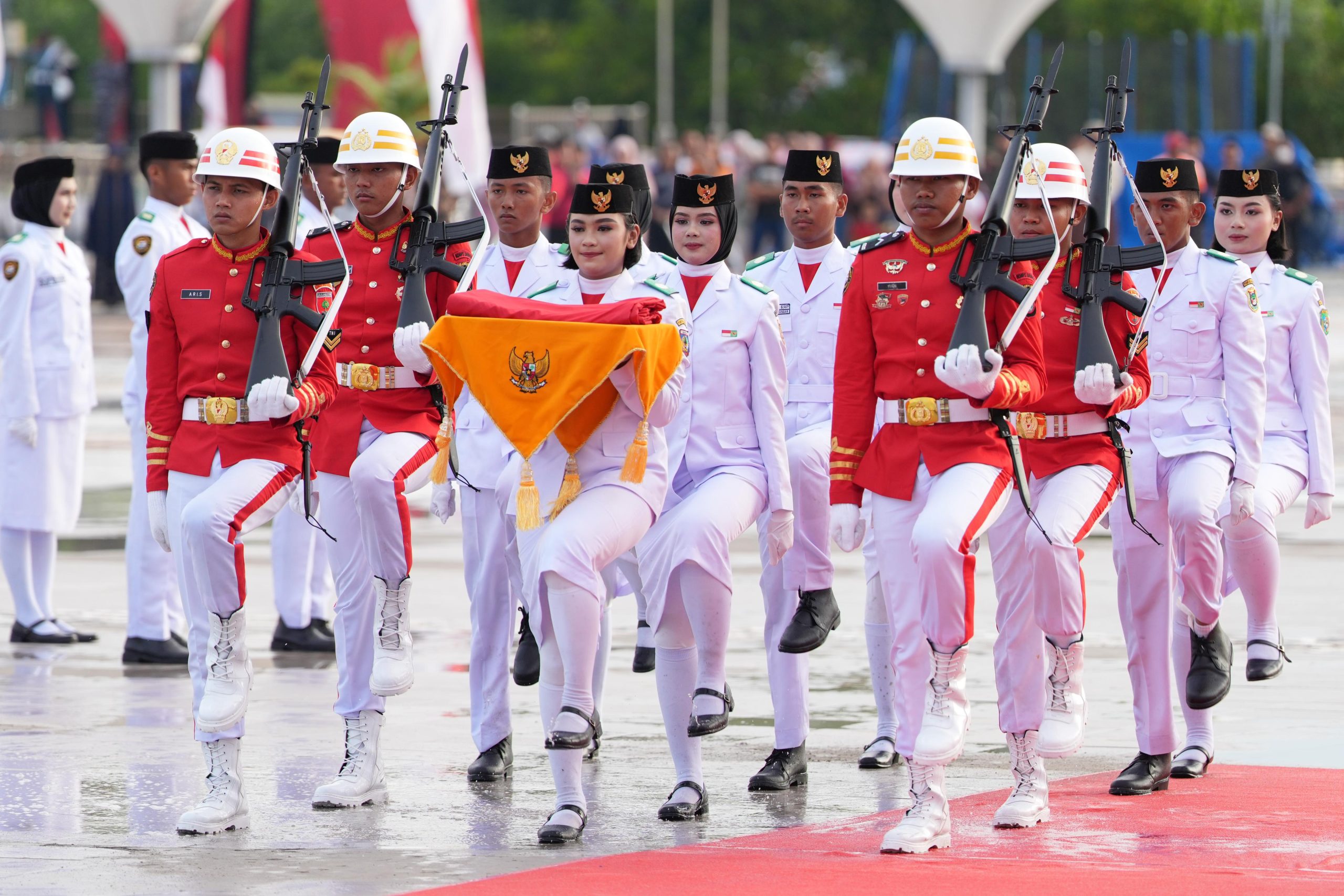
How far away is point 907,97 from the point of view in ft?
144

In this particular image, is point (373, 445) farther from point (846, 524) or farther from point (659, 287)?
point (846, 524)

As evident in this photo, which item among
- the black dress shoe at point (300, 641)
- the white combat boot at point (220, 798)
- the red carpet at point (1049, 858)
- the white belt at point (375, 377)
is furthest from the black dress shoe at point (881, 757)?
the black dress shoe at point (300, 641)

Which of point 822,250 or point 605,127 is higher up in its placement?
point 605,127

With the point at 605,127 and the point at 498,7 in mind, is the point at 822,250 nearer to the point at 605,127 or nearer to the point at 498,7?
the point at 605,127

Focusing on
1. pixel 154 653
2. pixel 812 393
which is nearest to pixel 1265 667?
pixel 812 393

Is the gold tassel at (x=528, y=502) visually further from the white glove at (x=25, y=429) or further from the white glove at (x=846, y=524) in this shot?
the white glove at (x=25, y=429)

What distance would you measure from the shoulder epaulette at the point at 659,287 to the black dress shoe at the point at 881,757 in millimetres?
1883

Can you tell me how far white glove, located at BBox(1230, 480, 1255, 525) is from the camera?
8.57 m

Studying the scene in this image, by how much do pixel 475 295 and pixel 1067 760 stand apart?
287cm

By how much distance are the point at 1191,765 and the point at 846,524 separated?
1.80 m

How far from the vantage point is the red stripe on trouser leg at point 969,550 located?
23.9ft

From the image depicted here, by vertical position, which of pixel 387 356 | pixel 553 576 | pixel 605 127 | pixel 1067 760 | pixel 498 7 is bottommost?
pixel 1067 760

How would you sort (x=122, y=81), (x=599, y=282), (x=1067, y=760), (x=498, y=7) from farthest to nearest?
(x=498, y=7) < (x=122, y=81) < (x=1067, y=760) < (x=599, y=282)

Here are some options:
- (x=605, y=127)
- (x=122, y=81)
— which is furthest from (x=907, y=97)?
(x=122, y=81)
